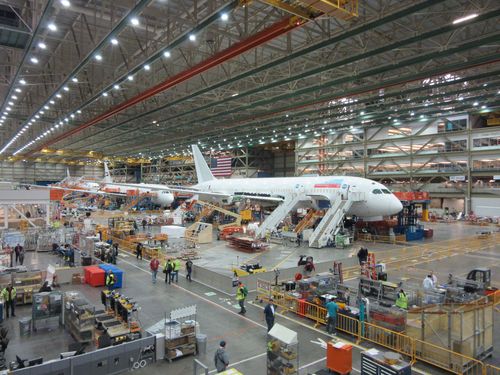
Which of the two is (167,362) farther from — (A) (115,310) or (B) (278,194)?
(B) (278,194)

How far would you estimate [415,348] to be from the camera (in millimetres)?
11898

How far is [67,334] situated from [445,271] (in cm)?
2182

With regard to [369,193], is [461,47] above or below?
above

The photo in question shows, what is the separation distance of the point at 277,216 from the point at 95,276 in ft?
61.6

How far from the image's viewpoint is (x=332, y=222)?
3200cm

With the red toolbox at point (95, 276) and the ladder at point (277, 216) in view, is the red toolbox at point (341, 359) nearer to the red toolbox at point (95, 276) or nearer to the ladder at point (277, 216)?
the red toolbox at point (95, 276)

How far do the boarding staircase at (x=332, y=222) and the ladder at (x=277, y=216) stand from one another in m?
Result: 3.98

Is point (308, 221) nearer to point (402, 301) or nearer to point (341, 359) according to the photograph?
point (402, 301)

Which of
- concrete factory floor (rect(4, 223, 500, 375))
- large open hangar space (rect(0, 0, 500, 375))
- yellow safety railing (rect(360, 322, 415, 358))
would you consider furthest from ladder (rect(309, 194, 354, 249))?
yellow safety railing (rect(360, 322, 415, 358))

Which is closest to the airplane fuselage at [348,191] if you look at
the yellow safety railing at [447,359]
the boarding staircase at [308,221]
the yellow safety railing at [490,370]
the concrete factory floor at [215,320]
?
the boarding staircase at [308,221]

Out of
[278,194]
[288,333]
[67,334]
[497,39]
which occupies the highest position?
[497,39]

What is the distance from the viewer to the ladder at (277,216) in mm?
34062

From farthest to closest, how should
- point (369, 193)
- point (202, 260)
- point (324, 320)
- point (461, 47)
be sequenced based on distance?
point (369, 193)
point (202, 260)
point (461, 47)
point (324, 320)

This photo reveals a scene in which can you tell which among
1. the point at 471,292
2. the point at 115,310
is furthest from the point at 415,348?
the point at 115,310
